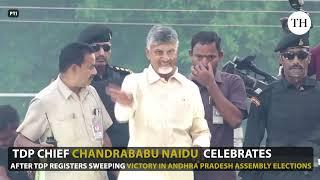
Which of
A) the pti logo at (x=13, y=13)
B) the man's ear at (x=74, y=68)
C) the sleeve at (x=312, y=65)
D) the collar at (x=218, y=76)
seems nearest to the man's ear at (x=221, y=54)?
the collar at (x=218, y=76)

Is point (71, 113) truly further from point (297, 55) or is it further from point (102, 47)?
point (297, 55)

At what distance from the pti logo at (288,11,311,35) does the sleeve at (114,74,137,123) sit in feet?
4.08

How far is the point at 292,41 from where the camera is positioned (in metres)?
7.40

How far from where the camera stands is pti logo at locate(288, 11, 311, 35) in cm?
746

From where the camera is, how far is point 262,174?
7277mm

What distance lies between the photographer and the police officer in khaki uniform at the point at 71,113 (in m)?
6.91

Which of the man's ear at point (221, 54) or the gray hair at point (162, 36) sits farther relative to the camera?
the man's ear at point (221, 54)

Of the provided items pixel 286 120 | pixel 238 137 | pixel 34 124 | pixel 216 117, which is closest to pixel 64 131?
pixel 34 124

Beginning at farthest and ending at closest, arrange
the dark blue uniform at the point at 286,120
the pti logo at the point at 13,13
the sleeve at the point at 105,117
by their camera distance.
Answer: the pti logo at the point at 13,13 → the dark blue uniform at the point at 286,120 → the sleeve at the point at 105,117

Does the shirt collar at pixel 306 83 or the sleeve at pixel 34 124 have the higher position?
the shirt collar at pixel 306 83

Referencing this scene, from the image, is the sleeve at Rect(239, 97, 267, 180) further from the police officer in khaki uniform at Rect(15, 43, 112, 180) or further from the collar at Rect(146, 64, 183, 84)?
the police officer in khaki uniform at Rect(15, 43, 112, 180)

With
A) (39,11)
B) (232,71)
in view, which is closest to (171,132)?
(232,71)

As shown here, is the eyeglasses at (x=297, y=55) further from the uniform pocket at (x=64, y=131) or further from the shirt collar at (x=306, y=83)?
the uniform pocket at (x=64, y=131)

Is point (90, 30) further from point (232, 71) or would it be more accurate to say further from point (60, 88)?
point (232, 71)
